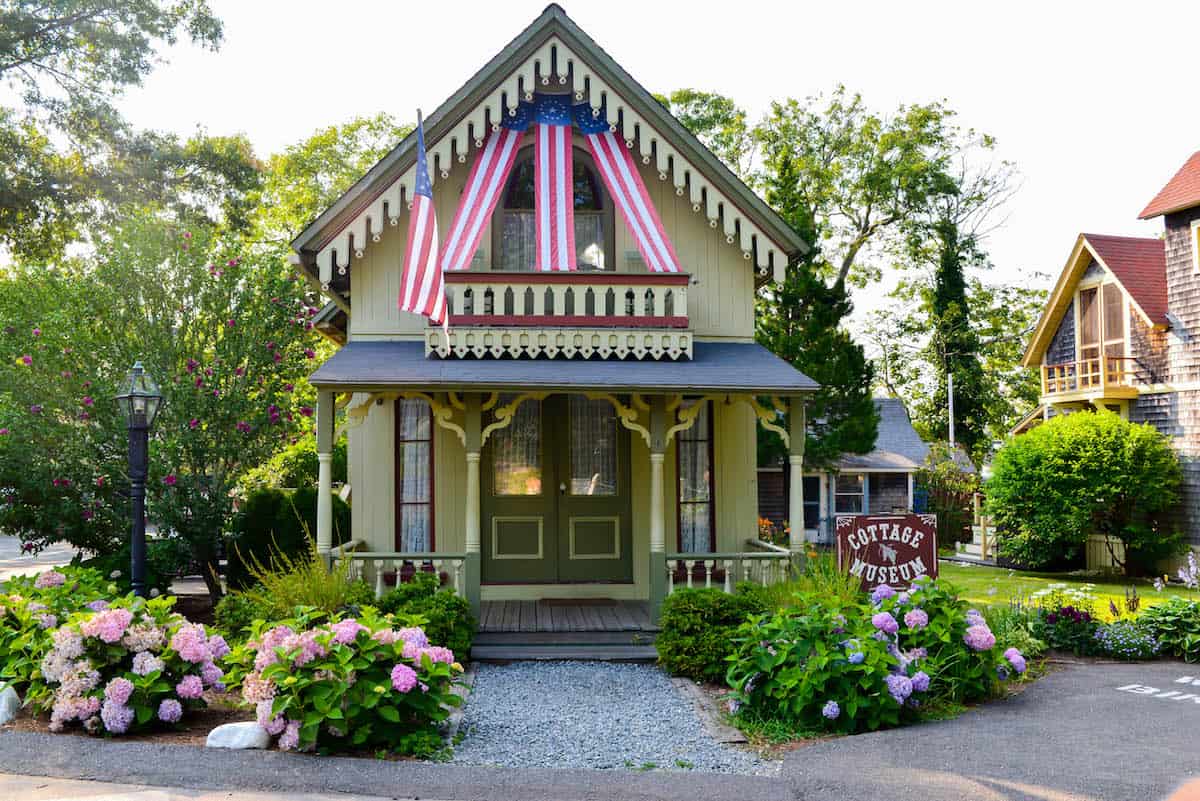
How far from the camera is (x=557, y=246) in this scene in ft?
39.0

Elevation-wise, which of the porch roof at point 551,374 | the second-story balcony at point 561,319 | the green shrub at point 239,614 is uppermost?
the second-story balcony at point 561,319

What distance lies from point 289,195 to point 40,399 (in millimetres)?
19658

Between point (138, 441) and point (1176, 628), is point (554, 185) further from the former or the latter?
point (1176, 628)

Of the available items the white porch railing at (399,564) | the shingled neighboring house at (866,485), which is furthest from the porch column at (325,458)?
the shingled neighboring house at (866,485)

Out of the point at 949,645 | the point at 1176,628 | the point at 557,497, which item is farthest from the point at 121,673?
the point at 1176,628

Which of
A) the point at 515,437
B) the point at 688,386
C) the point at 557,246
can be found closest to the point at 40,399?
the point at 515,437

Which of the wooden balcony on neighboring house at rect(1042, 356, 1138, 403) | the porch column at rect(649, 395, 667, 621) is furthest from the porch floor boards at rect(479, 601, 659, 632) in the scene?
the wooden balcony on neighboring house at rect(1042, 356, 1138, 403)

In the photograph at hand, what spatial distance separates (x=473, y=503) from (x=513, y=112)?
4941 mm

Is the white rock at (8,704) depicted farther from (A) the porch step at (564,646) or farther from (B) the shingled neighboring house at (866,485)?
(B) the shingled neighboring house at (866,485)

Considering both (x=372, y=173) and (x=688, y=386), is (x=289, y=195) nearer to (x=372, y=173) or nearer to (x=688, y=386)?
(x=372, y=173)

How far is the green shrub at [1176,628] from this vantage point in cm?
1050

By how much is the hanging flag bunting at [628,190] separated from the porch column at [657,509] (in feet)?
5.99

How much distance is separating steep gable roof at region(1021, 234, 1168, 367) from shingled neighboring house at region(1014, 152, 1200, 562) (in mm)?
25

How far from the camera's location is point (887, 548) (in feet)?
32.7
